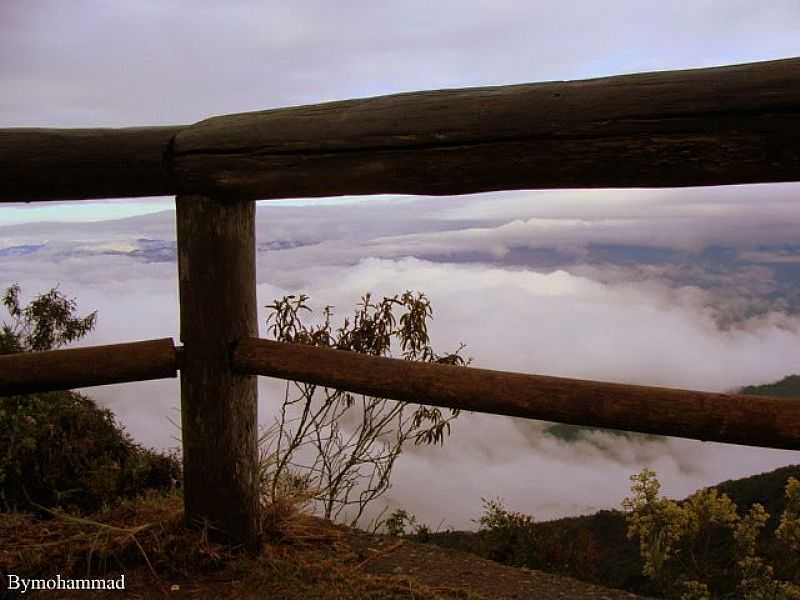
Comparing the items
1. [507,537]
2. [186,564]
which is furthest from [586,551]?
[186,564]

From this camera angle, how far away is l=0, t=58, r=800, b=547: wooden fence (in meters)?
1.88

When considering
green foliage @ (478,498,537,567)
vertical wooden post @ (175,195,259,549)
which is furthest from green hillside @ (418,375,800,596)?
vertical wooden post @ (175,195,259,549)

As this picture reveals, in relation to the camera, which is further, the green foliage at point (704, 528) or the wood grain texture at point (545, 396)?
the green foliage at point (704, 528)

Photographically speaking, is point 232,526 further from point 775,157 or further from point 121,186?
point 775,157

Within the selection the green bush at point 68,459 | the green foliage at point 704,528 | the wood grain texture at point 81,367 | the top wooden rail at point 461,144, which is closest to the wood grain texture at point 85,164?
the top wooden rail at point 461,144

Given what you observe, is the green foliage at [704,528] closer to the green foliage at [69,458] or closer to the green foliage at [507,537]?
the green foliage at [507,537]

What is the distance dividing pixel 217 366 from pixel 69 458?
1.94 metres

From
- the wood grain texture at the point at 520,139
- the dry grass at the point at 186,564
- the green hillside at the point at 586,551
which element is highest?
the wood grain texture at the point at 520,139

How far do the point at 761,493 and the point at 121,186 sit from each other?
4651mm

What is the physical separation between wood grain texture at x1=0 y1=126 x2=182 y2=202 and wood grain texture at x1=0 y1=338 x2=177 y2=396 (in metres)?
0.56

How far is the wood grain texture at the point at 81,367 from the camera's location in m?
2.68

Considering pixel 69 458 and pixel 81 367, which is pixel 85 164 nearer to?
pixel 81 367

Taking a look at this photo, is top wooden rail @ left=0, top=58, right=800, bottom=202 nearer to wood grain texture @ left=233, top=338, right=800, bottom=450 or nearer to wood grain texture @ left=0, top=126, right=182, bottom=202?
wood grain texture @ left=0, top=126, right=182, bottom=202

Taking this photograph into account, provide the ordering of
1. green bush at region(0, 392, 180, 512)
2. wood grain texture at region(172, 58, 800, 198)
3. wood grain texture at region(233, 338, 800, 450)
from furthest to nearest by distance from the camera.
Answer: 1. green bush at region(0, 392, 180, 512)
2. wood grain texture at region(233, 338, 800, 450)
3. wood grain texture at region(172, 58, 800, 198)
